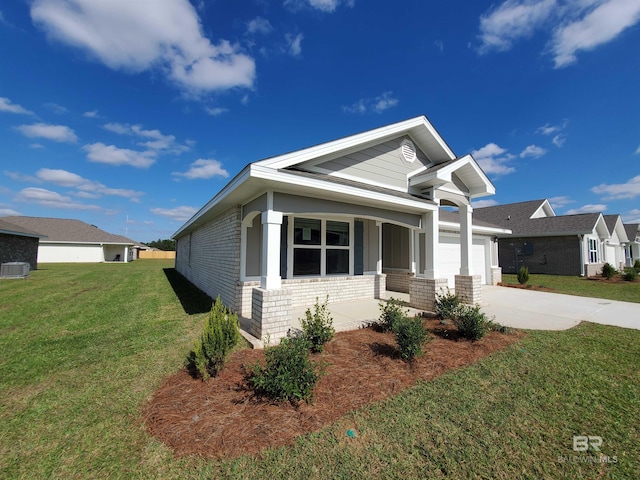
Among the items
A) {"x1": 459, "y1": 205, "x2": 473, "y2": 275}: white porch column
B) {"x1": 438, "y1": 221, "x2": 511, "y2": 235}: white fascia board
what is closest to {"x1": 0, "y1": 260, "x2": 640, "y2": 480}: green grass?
{"x1": 459, "y1": 205, "x2": 473, "y2": 275}: white porch column

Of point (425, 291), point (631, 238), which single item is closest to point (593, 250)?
point (631, 238)

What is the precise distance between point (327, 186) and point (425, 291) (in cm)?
437

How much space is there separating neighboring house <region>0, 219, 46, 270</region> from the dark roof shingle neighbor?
13.6 m

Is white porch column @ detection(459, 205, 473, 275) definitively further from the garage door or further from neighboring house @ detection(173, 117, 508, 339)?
the garage door

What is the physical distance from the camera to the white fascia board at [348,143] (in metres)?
5.35

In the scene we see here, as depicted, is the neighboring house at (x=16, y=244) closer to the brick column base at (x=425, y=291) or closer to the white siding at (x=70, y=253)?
the white siding at (x=70, y=253)

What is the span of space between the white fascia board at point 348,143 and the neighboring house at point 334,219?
0.9 inches

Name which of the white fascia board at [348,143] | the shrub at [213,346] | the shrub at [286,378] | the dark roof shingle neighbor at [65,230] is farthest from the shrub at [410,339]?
the dark roof shingle neighbor at [65,230]

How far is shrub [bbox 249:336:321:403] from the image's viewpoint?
3031 millimetres

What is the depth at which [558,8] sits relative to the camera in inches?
301

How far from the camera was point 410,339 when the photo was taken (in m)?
4.18

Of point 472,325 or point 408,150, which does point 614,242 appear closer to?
point 408,150

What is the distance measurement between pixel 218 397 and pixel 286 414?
88 cm

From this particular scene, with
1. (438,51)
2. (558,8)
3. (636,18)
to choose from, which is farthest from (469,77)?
(636,18)
